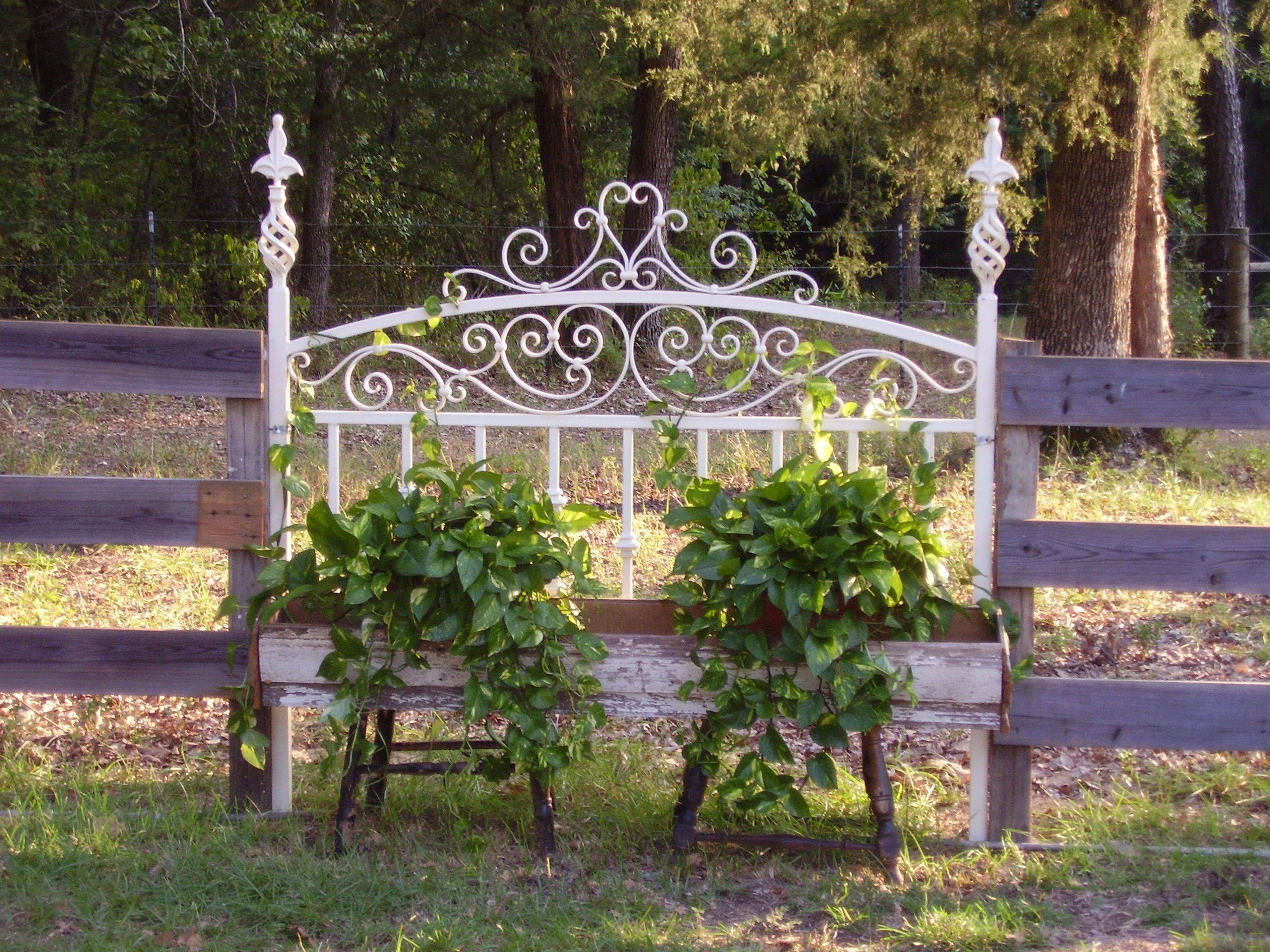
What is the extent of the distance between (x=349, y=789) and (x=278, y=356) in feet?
3.97

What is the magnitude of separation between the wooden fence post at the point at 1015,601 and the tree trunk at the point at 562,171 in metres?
8.10

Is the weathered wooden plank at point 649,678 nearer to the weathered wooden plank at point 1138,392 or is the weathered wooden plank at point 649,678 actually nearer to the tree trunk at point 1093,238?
the weathered wooden plank at point 1138,392

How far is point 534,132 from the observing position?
14.3 meters

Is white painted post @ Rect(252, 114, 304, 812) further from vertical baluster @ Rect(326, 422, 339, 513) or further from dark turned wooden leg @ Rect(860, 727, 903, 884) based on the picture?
dark turned wooden leg @ Rect(860, 727, 903, 884)

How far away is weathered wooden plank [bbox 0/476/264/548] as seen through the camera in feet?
10.3

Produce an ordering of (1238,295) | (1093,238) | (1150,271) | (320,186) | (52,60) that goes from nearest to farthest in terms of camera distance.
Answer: (1093,238), (1150,271), (1238,295), (320,186), (52,60)

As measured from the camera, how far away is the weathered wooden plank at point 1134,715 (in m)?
3.06

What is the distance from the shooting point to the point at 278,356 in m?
3.15

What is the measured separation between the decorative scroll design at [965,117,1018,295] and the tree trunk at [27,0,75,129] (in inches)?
474

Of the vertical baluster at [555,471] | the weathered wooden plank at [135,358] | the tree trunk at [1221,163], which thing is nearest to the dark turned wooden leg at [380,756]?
the vertical baluster at [555,471]

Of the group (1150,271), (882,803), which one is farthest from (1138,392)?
(1150,271)

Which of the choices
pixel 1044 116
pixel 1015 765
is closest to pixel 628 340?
pixel 1015 765

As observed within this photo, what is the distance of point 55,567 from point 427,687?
11.4 feet

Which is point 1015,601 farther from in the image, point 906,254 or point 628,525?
point 906,254
